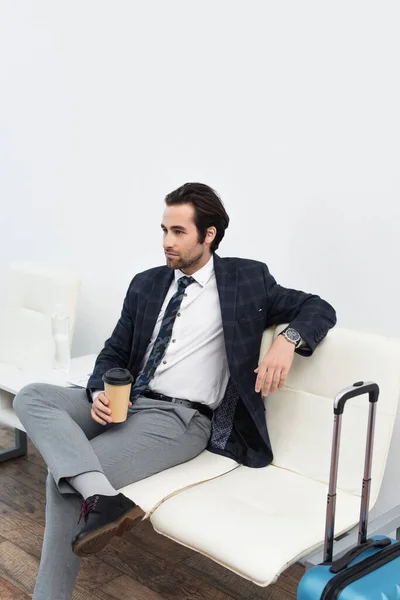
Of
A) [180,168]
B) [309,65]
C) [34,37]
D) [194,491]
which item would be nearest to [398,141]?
[309,65]

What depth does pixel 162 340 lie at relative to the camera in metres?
2.25

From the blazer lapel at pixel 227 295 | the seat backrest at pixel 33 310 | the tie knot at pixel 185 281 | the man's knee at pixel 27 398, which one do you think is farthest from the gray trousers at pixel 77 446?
the seat backrest at pixel 33 310

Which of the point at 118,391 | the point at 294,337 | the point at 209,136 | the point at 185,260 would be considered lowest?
the point at 118,391

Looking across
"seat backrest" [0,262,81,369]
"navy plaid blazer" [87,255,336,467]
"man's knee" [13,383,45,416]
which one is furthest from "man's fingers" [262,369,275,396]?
"seat backrest" [0,262,81,369]

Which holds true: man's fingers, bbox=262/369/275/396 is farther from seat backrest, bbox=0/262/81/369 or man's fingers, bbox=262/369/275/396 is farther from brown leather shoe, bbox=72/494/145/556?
seat backrest, bbox=0/262/81/369

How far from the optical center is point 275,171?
2545mm

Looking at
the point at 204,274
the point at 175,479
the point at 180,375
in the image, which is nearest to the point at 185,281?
the point at 204,274

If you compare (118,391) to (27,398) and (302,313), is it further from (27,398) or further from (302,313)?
(302,313)

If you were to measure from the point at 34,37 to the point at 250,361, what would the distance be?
220 centimetres

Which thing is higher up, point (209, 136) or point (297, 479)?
point (209, 136)

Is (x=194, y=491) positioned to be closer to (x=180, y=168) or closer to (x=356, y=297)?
(x=356, y=297)

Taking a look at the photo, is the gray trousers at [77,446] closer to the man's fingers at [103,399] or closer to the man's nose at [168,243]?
the man's fingers at [103,399]

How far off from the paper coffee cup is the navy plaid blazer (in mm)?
177

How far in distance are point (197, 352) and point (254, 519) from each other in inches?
24.3
